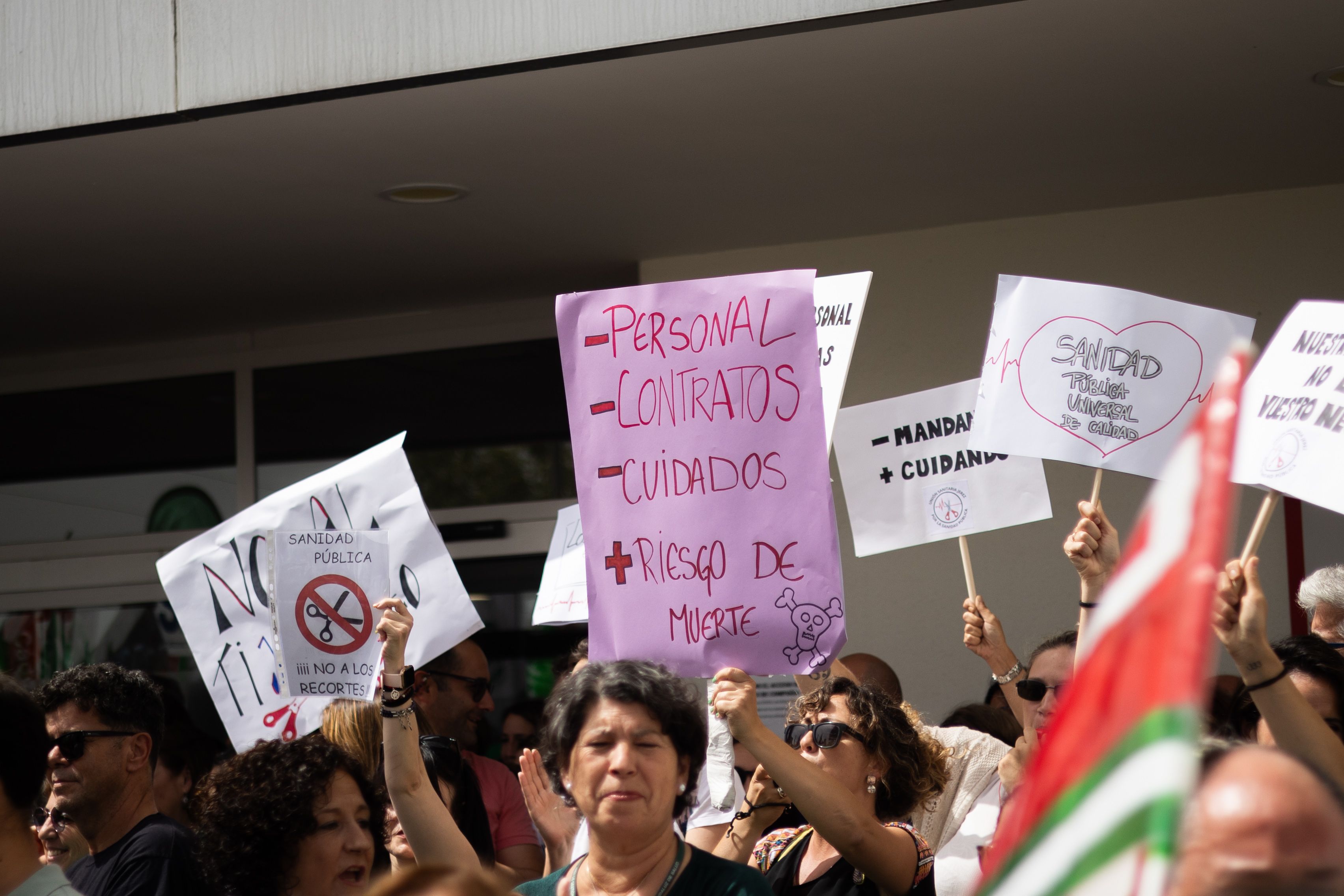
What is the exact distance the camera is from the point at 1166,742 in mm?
746

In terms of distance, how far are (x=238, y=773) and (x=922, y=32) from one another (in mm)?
2975

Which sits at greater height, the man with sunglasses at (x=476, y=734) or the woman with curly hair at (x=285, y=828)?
the woman with curly hair at (x=285, y=828)

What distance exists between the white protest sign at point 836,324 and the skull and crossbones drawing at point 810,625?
65 cm

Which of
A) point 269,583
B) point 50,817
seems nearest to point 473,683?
point 269,583

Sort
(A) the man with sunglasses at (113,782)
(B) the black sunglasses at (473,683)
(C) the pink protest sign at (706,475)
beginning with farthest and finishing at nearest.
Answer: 1. (B) the black sunglasses at (473,683)
2. (A) the man with sunglasses at (113,782)
3. (C) the pink protest sign at (706,475)

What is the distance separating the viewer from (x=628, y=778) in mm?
2627

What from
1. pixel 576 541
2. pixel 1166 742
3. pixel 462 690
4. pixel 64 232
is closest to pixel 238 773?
pixel 576 541

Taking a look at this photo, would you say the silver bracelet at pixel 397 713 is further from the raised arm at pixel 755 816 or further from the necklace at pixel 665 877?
the raised arm at pixel 755 816

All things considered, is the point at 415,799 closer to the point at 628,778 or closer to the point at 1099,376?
the point at 628,778

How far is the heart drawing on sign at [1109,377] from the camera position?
3.44 meters

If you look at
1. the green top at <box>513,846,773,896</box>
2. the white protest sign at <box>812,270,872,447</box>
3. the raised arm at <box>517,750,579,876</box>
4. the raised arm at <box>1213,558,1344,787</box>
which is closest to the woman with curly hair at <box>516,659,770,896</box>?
the green top at <box>513,846,773,896</box>

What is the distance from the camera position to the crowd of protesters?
2611 mm

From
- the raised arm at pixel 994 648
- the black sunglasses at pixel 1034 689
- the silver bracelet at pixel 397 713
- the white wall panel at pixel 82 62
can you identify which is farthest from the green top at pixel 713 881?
the white wall panel at pixel 82 62

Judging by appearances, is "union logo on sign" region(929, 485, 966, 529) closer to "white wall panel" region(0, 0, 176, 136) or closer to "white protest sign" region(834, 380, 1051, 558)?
"white protest sign" region(834, 380, 1051, 558)
